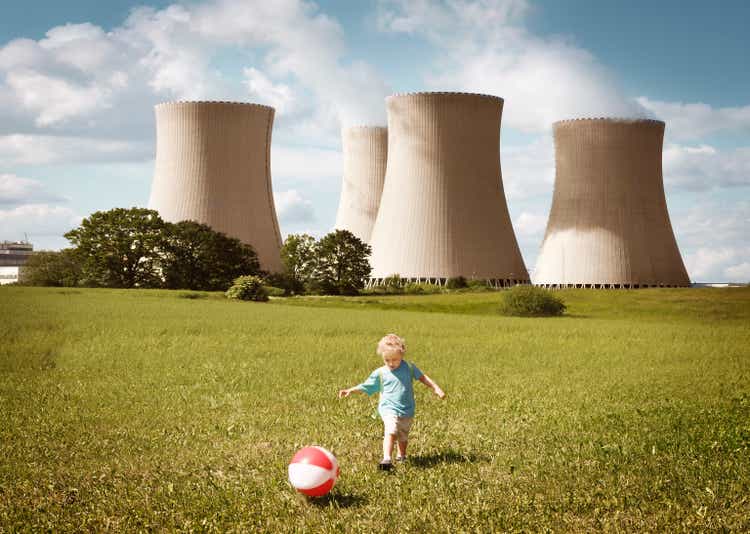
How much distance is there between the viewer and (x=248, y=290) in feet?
113

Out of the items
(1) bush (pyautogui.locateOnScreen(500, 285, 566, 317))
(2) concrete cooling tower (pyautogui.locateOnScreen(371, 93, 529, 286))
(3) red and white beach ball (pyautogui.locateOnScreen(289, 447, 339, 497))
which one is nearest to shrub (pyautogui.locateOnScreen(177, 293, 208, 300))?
(2) concrete cooling tower (pyautogui.locateOnScreen(371, 93, 529, 286))

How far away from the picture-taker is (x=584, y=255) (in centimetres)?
3528

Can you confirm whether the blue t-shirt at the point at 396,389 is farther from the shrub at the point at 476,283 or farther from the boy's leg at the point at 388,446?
the shrub at the point at 476,283

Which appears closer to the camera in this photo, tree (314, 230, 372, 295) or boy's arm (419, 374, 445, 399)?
boy's arm (419, 374, 445, 399)

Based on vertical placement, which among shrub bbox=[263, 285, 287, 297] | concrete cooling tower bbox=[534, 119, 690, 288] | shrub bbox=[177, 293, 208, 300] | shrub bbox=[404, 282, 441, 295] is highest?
concrete cooling tower bbox=[534, 119, 690, 288]

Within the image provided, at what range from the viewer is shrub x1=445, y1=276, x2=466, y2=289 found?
114ft

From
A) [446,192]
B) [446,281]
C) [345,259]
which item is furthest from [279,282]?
[446,192]

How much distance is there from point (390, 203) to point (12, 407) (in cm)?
2619

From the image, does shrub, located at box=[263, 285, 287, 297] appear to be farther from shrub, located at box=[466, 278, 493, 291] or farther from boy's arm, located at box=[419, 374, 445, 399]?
boy's arm, located at box=[419, 374, 445, 399]

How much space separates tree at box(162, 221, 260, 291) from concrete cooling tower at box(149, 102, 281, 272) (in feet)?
1.95

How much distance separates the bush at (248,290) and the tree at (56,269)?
9.87 meters

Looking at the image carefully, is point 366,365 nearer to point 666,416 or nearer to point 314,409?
point 314,409

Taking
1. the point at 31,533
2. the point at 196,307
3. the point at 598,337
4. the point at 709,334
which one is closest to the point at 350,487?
the point at 31,533

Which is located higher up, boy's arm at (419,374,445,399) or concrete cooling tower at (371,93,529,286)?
concrete cooling tower at (371,93,529,286)
